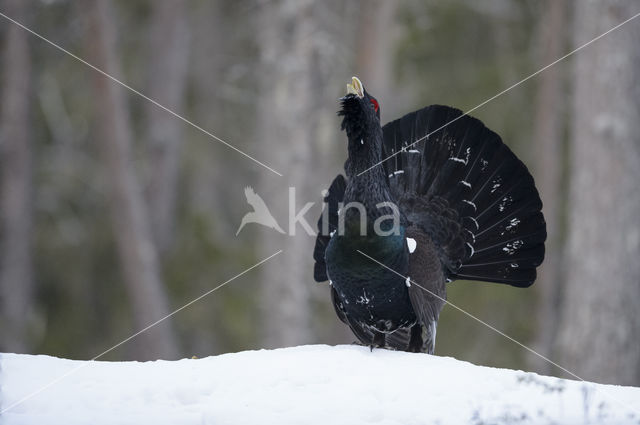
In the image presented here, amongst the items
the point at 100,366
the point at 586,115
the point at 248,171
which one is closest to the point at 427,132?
the point at 100,366

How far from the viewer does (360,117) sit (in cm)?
421

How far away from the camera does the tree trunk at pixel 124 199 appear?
356 inches

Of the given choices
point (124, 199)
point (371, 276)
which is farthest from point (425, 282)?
point (124, 199)

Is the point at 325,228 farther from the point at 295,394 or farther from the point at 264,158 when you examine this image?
the point at 264,158

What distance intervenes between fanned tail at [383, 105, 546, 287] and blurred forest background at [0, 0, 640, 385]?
9.42 feet

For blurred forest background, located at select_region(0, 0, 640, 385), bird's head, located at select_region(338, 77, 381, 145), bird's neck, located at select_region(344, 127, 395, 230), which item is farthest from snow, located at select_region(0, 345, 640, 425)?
blurred forest background, located at select_region(0, 0, 640, 385)

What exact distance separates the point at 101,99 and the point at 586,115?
5912 millimetres

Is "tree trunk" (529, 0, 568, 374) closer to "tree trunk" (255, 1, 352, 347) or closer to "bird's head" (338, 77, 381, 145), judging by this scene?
"tree trunk" (255, 1, 352, 347)

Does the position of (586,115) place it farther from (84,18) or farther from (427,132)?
(84,18)

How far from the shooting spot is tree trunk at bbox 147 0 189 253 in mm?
11883

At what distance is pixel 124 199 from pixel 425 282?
6.02 metres

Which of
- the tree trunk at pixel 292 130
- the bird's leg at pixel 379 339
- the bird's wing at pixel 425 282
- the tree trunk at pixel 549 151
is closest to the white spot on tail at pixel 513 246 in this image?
the bird's wing at pixel 425 282

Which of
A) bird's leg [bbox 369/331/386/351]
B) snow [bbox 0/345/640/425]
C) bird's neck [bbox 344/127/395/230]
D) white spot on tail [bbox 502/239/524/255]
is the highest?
bird's neck [bbox 344/127/395/230]

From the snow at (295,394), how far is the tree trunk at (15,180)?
623cm
